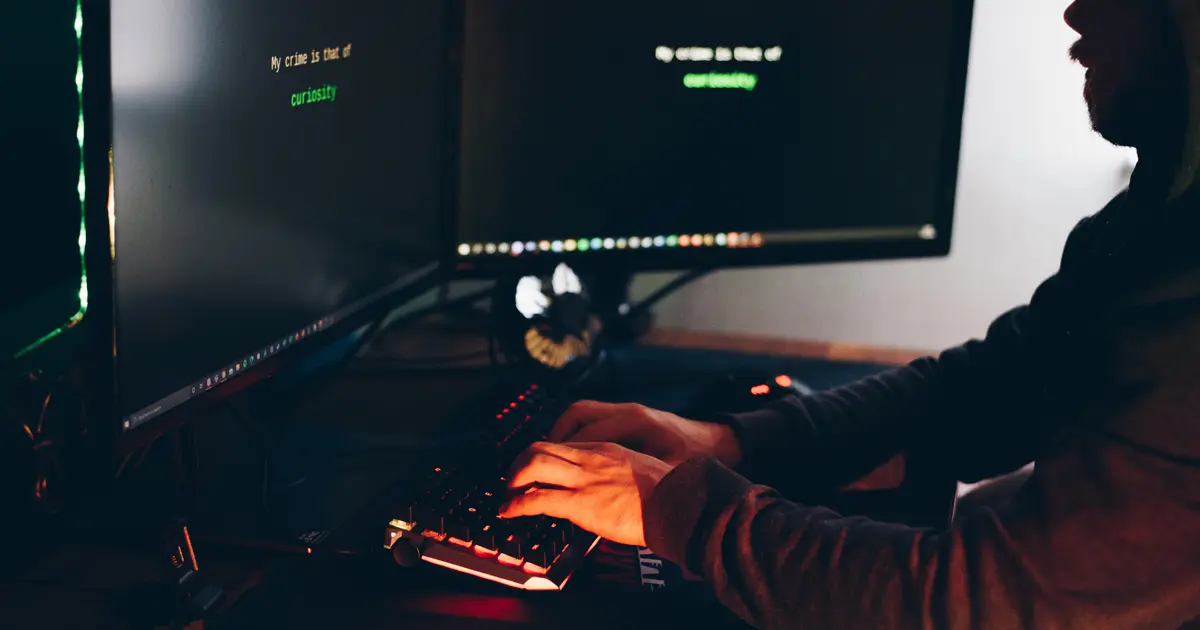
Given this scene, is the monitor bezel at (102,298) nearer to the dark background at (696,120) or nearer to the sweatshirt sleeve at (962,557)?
the sweatshirt sleeve at (962,557)

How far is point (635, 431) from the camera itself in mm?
1131

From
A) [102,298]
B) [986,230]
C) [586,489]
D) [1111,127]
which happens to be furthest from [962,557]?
[986,230]

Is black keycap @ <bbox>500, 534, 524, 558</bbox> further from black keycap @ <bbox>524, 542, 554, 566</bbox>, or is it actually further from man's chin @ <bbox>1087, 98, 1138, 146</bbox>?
man's chin @ <bbox>1087, 98, 1138, 146</bbox>

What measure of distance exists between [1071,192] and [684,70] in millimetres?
817

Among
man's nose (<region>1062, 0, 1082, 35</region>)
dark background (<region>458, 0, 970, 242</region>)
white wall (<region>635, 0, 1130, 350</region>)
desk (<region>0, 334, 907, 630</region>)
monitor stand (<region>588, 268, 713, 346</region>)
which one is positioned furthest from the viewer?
white wall (<region>635, 0, 1130, 350</region>)

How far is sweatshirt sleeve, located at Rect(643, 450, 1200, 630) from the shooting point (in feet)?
2.54

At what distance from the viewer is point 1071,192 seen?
1887 mm

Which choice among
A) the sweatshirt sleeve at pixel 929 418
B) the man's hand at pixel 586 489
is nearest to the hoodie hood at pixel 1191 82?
the sweatshirt sleeve at pixel 929 418

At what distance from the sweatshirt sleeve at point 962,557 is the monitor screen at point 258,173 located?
15.3 inches

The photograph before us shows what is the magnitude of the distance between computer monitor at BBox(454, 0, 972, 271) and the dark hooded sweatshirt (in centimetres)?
49

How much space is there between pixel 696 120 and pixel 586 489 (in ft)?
2.06

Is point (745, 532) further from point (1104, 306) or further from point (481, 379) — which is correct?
point (481, 379)

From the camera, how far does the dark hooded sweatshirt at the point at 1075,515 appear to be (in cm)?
77

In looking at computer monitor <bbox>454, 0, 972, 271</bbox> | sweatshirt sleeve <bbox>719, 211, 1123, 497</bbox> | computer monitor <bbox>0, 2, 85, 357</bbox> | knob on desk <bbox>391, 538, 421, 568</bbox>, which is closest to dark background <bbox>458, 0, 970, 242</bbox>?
computer monitor <bbox>454, 0, 972, 271</bbox>
